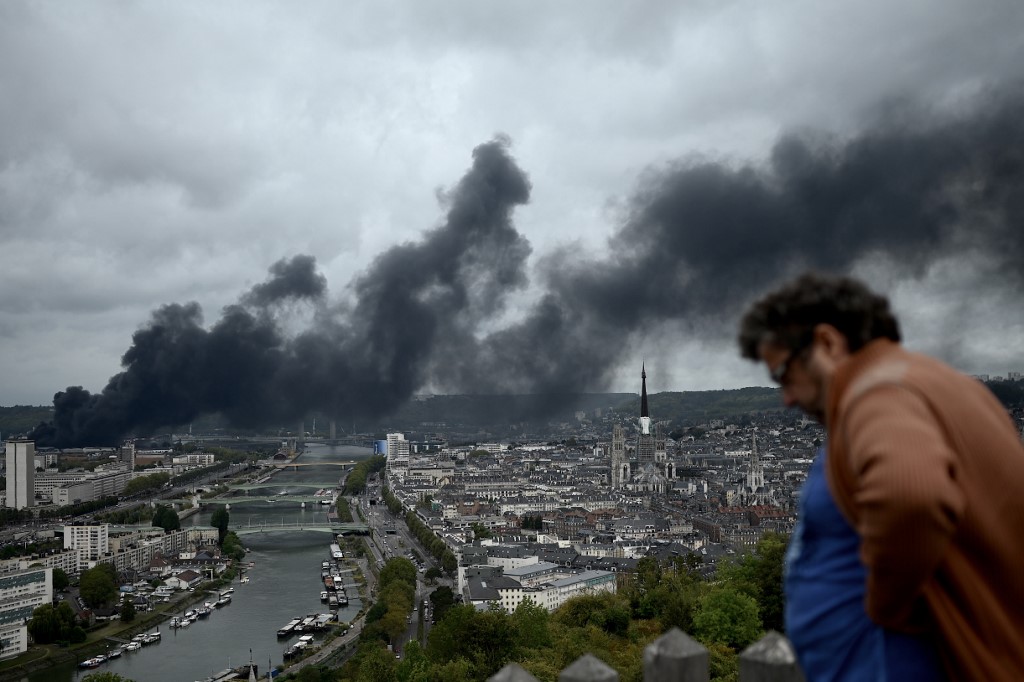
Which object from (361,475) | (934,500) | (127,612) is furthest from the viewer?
(361,475)

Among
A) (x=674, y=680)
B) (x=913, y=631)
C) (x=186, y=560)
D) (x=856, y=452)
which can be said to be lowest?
(x=186, y=560)

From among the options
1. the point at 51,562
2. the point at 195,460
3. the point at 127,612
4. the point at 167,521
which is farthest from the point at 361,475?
the point at 127,612

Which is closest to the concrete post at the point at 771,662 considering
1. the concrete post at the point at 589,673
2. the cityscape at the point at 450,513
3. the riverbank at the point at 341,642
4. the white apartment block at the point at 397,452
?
the concrete post at the point at 589,673

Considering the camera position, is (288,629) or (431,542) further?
(431,542)

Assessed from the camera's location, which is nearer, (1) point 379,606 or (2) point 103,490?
(1) point 379,606

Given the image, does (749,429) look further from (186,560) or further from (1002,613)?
(1002,613)

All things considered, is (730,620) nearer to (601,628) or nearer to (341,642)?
(601,628)

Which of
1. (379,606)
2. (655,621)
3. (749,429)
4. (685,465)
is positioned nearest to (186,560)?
(379,606)
